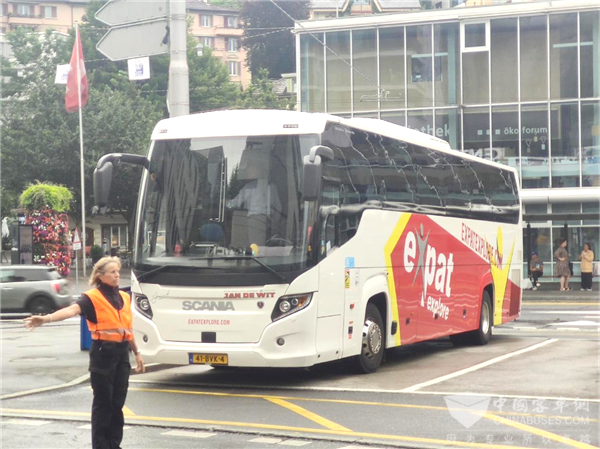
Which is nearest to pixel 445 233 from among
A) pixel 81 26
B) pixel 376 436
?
pixel 376 436

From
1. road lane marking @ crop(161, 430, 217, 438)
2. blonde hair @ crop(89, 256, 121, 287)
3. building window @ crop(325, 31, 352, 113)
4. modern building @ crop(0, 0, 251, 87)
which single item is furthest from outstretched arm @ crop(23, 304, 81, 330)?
modern building @ crop(0, 0, 251, 87)

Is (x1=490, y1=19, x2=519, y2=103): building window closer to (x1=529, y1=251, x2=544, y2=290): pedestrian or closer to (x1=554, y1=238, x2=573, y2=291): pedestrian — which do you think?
(x1=529, y1=251, x2=544, y2=290): pedestrian

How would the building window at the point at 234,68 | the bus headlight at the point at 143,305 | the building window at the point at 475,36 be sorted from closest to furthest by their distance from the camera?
the bus headlight at the point at 143,305, the building window at the point at 475,36, the building window at the point at 234,68

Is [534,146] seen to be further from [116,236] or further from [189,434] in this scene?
[116,236]

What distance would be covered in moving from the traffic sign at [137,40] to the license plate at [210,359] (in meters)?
5.30

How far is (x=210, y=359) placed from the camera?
12195 millimetres

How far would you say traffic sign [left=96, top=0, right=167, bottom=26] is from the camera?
1554 cm

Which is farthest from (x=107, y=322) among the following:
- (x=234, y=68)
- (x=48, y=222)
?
(x=234, y=68)

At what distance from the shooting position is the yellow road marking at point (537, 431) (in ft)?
27.9

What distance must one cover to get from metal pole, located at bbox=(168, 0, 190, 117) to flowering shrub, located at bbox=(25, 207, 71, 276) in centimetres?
2940

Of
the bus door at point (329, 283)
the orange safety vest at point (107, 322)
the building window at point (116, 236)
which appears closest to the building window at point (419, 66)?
the bus door at point (329, 283)

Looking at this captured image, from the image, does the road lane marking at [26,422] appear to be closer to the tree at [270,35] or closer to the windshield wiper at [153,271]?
the windshield wiper at [153,271]

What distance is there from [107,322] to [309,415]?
2939 mm

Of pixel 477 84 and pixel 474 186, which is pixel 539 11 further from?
pixel 474 186
